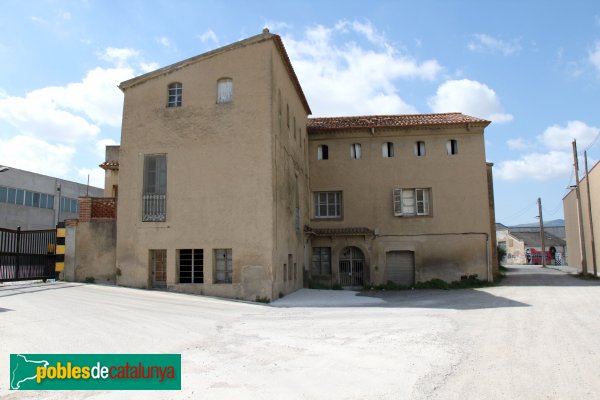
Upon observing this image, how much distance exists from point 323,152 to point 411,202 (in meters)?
5.14

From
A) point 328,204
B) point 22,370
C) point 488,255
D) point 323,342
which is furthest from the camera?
point 328,204

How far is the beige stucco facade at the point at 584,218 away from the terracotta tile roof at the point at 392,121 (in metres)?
12.3

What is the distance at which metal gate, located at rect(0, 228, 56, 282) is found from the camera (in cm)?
1546

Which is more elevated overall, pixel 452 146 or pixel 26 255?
pixel 452 146

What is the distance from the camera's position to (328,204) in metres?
24.8

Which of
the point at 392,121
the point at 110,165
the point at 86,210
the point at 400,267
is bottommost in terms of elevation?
the point at 400,267

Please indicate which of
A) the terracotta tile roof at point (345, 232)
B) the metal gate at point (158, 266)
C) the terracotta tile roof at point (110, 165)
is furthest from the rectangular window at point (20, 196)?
the metal gate at point (158, 266)

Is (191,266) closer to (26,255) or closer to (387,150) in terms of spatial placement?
(26,255)

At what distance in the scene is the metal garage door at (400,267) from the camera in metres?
23.8

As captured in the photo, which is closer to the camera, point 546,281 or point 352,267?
point 352,267

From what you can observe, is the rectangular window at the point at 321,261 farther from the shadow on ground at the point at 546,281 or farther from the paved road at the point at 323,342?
the shadow on ground at the point at 546,281

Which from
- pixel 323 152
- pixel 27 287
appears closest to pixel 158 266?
pixel 27 287

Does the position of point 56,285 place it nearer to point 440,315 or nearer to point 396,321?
point 396,321

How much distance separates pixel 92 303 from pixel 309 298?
25.4 feet
